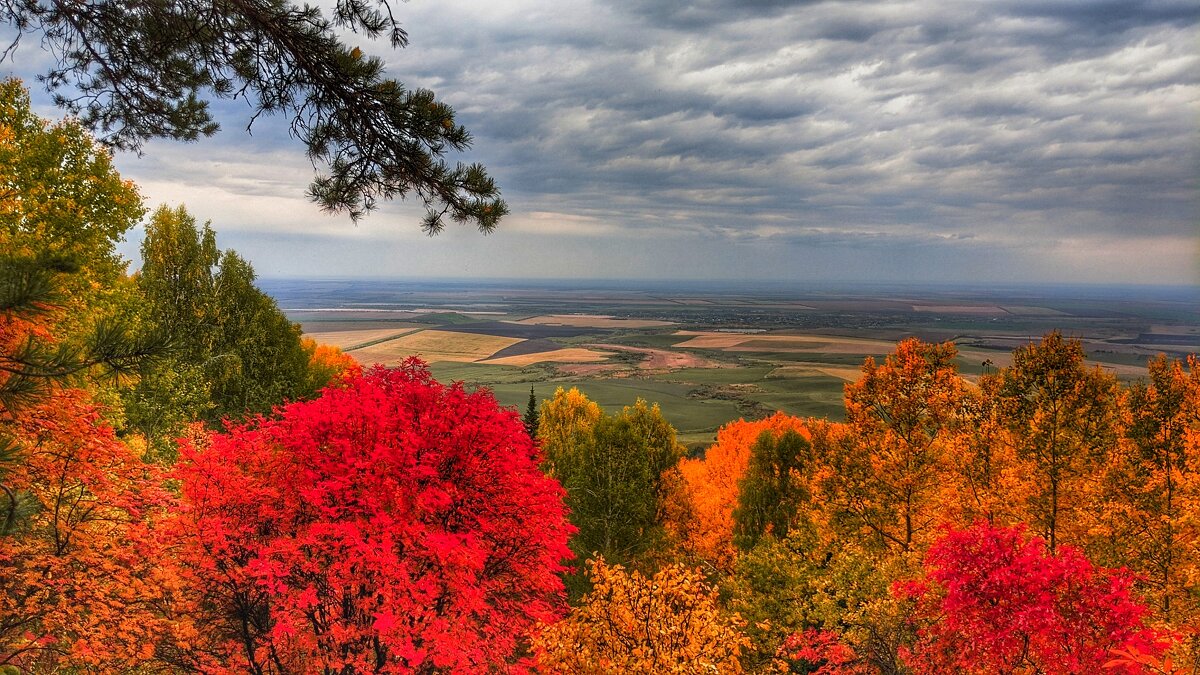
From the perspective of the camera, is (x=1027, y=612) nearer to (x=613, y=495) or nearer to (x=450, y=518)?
(x=450, y=518)

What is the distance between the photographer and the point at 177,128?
1031 cm

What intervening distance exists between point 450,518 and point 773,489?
15.5 m

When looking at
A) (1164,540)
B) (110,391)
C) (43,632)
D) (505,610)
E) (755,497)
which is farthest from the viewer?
(755,497)

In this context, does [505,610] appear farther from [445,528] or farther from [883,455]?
[883,455]

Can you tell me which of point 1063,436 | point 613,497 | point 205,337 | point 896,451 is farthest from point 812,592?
point 205,337

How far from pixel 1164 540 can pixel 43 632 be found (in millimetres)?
29623

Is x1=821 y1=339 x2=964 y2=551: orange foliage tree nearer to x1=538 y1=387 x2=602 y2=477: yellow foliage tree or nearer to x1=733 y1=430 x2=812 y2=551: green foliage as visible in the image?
x1=733 y1=430 x2=812 y2=551: green foliage

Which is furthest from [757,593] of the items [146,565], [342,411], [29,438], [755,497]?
[29,438]

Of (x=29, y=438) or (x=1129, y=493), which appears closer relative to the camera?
(x=29, y=438)

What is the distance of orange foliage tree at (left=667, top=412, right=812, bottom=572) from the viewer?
1232 inches

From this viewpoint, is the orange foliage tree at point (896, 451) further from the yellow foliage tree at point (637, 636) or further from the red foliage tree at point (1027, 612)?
the yellow foliage tree at point (637, 636)

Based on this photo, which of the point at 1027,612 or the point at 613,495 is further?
the point at 613,495

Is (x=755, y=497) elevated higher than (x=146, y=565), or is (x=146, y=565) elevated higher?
(x=146, y=565)

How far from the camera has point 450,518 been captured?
13453 millimetres
